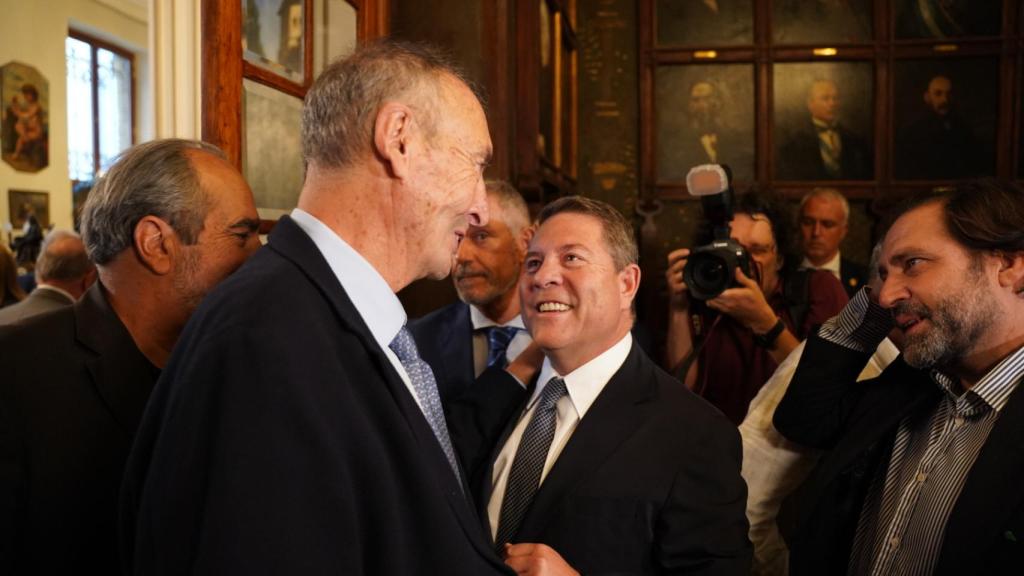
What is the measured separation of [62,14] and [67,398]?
9495mm

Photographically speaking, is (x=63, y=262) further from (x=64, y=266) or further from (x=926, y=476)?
(x=926, y=476)

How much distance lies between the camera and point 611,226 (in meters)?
2.32

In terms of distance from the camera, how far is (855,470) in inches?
87.1

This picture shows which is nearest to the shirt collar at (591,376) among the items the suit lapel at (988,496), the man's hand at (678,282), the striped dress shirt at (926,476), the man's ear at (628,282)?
the man's ear at (628,282)

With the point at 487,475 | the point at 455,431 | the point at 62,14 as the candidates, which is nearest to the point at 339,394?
the point at 487,475

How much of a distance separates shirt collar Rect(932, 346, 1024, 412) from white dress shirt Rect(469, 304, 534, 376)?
1.43 m

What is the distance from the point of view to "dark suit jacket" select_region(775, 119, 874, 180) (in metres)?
8.06

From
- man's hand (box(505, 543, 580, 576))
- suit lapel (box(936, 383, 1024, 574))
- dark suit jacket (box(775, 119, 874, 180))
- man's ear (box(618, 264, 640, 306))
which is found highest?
dark suit jacket (box(775, 119, 874, 180))

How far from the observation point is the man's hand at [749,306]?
3074 millimetres

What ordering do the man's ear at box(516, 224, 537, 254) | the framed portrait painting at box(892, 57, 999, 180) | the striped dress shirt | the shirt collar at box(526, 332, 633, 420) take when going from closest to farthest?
1. the striped dress shirt
2. the shirt collar at box(526, 332, 633, 420)
3. the man's ear at box(516, 224, 537, 254)
4. the framed portrait painting at box(892, 57, 999, 180)

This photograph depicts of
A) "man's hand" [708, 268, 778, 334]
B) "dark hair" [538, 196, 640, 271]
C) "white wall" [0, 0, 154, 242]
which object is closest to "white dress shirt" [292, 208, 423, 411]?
"dark hair" [538, 196, 640, 271]

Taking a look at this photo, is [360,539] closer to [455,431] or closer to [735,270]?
[455,431]

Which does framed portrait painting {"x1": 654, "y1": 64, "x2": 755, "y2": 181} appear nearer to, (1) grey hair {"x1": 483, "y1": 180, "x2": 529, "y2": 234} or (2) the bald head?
(1) grey hair {"x1": 483, "y1": 180, "x2": 529, "y2": 234}

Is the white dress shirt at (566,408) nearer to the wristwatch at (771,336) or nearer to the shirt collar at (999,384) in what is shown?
the shirt collar at (999,384)
